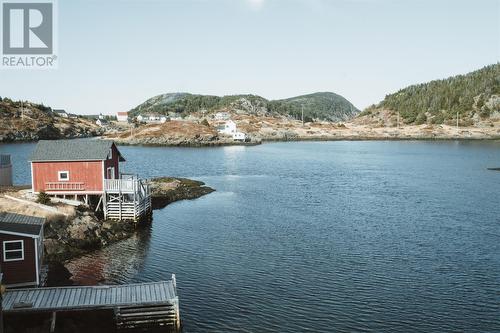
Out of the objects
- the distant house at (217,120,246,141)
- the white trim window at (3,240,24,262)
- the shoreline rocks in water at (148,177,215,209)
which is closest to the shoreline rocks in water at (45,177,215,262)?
the white trim window at (3,240,24,262)

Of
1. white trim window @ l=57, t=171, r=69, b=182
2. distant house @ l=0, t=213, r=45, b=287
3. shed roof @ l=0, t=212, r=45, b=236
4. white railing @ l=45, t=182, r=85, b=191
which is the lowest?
distant house @ l=0, t=213, r=45, b=287

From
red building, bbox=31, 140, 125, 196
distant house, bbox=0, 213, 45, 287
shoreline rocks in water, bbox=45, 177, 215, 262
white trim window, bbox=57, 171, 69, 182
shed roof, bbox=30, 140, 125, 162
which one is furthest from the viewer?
white trim window, bbox=57, 171, 69, 182

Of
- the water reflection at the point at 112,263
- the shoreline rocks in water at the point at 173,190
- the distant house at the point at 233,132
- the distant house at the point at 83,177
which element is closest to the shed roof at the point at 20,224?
the water reflection at the point at 112,263

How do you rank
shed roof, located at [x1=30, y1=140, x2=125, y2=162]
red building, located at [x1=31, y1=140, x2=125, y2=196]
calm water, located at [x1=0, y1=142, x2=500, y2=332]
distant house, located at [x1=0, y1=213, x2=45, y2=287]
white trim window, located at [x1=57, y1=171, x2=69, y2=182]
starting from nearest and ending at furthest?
1. distant house, located at [x1=0, y1=213, x2=45, y2=287]
2. calm water, located at [x1=0, y1=142, x2=500, y2=332]
3. red building, located at [x1=31, y1=140, x2=125, y2=196]
4. shed roof, located at [x1=30, y1=140, x2=125, y2=162]
5. white trim window, located at [x1=57, y1=171, x2=69, y2=182]

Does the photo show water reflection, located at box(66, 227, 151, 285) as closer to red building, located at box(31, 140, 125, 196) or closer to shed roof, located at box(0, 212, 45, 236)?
shed roof, located at box(0, 212, 45, 236)

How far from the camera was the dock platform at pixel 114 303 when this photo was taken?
968 inches

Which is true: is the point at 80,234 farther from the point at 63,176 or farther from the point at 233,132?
the point at 233,132

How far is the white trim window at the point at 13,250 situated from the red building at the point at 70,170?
19.2m

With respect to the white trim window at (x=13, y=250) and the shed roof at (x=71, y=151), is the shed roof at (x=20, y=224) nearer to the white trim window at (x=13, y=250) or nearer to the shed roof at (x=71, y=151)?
the white trim window at (x=13, y=250)

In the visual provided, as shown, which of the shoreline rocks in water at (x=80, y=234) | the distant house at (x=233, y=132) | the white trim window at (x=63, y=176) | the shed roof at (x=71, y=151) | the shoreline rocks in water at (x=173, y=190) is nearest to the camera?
the shoreline rocks in water at (x=80, y=234)

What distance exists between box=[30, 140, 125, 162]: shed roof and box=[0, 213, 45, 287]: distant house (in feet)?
60.2

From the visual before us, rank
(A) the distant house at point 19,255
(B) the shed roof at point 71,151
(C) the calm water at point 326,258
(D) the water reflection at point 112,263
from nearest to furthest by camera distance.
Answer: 1. (A) the distant house at point 19,255
2. (C) the calm water at point 326,258
3. (D) the water reflection at point 112,263
4. (B) the shed roof at point 71,151

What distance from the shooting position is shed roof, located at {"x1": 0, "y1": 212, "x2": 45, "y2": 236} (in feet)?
90.0

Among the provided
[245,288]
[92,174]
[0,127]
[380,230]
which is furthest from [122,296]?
[0,127]
